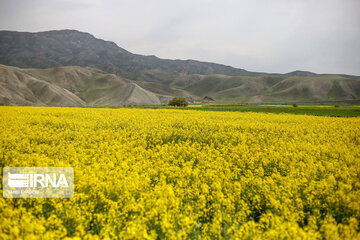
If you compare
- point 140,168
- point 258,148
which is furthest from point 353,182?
point 140,168

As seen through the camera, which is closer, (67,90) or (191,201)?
Answer: (191,201)

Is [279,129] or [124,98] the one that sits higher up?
[124,98]

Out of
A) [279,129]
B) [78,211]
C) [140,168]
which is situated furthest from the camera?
[279,129]

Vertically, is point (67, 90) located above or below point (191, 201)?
above

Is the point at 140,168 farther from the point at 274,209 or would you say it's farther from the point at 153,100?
the point at 153,100

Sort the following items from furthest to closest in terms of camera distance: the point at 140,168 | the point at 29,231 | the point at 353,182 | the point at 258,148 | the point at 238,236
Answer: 1. the point at 258,148
2. the point at 140,168
3. the point at 353,182
4. the point at 238,236
5. the point at 29,231

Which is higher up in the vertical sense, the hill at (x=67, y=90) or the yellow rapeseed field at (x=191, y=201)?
Result: the hill at (x=67, y=90)

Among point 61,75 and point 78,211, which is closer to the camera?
point 78,211

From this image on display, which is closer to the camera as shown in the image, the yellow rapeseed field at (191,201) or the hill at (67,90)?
the yellow rapeseed field at (191,201)

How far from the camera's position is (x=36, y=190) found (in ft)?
18.5

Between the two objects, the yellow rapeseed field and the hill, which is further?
the hill

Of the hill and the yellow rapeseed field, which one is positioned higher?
the hill

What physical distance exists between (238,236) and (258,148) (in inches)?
282

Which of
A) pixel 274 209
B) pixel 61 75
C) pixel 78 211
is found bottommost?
pixel 274 209
